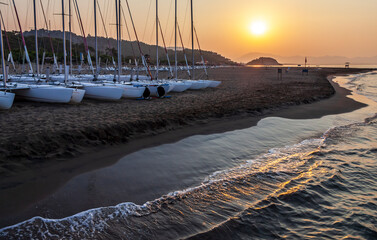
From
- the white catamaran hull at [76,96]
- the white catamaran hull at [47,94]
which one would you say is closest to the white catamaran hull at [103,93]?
the white catamaran hull at [76,96]

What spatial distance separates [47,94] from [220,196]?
40.2ft

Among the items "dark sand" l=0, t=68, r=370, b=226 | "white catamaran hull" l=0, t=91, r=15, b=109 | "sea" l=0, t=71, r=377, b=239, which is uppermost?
"white catamaran hull" l=0, t=91, r=15, b=109

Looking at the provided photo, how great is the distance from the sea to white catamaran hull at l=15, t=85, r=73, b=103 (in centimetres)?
797

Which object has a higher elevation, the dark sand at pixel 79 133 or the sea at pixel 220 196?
the dark sand at pixel 79 133

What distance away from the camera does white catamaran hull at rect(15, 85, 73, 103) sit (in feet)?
49.5

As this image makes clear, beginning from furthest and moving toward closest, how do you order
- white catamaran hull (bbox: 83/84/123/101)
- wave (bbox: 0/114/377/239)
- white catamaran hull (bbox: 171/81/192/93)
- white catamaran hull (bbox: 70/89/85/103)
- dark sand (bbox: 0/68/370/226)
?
1. white catamaran hull (bbox: 171/81/192/93)
2. white catamaran hull (bbox: 83/84/123/101)
3. white catamaran hull (bbox: 70/89/85/103)
4. dark sand (bbox: 0/68/370/226)
5. wave (bbox: 0/114/377/239)

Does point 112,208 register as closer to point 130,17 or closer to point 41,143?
point 41,143

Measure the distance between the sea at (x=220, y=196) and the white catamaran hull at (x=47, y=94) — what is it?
7.97 metres

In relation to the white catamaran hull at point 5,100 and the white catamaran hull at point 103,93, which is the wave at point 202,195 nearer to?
the white catamaran hull at point 5,100

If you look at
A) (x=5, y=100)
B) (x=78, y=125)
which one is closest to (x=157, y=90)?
(x=5, y=100)

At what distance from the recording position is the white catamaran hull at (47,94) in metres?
15.1

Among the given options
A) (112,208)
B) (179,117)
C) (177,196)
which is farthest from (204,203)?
(179,117)

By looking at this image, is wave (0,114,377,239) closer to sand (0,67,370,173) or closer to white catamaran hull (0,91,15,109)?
sand (0,67,370,173)

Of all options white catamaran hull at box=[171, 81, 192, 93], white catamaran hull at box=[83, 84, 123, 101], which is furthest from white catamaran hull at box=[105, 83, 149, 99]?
white catamaran hull at box=[171, 81, 192, 93]
